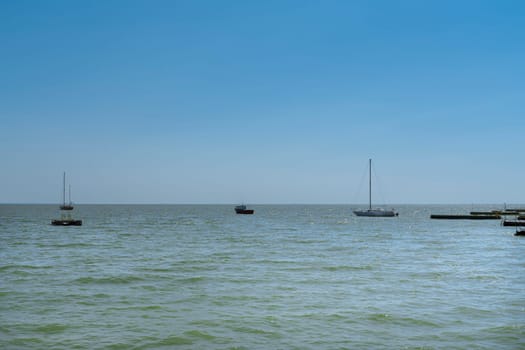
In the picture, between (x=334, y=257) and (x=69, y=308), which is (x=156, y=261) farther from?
(x=69, y=308)

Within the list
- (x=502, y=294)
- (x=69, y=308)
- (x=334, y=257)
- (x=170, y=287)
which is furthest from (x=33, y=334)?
(x=334, y=257)

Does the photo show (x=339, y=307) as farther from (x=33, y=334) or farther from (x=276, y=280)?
(x=33, y=334)

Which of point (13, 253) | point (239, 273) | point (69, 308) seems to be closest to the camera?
point (69, 308)

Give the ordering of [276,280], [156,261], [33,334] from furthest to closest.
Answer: [156,261] → [276,280] → [33,334]

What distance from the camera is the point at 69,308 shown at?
22.1 m

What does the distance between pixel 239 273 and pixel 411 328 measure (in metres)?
16.1

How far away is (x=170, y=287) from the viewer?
1087 inches

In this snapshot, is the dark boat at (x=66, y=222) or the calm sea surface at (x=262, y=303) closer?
the calm sea surface at (x=262, y=303)

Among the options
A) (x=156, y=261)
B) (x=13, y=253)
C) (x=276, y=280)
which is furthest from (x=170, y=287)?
(x=13, y=253)

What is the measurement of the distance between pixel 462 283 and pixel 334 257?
1571cm

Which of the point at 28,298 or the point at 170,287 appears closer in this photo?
the point at 28,298

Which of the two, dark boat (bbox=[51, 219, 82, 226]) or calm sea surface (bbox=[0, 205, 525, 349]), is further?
dark boat (bbox=[51, 219, 82, 226])

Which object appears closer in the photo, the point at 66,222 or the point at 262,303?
the point at 262,303

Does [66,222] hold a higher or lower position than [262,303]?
lower
